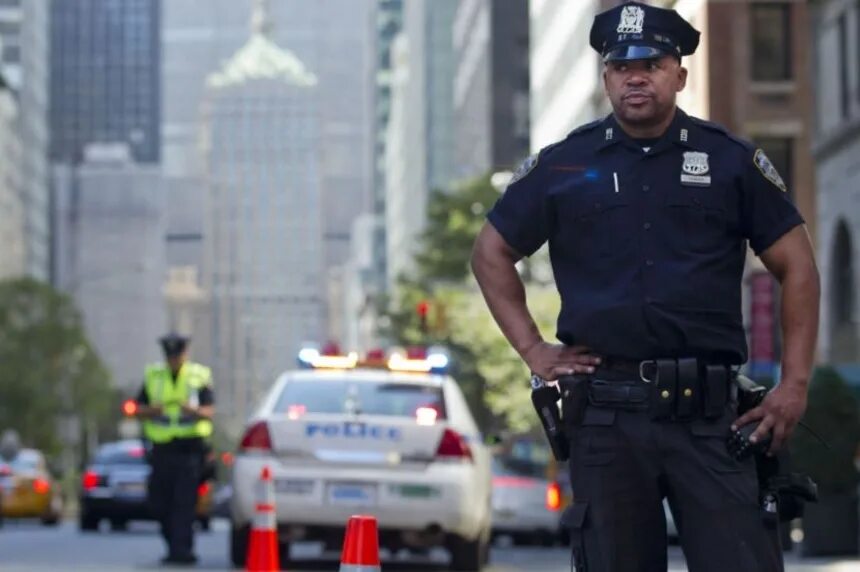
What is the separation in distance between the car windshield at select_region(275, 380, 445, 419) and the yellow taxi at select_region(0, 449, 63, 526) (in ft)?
80.6

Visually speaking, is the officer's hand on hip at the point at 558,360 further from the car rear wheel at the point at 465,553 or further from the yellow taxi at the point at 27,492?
the yellow taxi at the point at 27,492

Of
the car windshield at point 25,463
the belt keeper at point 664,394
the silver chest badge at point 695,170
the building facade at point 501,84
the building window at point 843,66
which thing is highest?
the building facade at point 501,84

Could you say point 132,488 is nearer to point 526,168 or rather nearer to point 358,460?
point 358,460

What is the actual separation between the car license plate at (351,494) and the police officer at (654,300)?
9.29m

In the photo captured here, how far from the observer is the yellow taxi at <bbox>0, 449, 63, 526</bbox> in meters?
41.2

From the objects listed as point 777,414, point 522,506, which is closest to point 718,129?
point 777,414

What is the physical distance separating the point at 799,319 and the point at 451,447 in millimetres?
9825

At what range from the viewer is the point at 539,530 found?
30125 mm

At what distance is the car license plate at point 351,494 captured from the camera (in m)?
15.9

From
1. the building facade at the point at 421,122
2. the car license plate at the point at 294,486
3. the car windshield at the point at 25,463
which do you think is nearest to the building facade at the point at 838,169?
the car windshield at the point at 25,463

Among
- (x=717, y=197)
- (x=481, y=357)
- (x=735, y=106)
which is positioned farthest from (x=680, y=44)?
(x=481, y=357)

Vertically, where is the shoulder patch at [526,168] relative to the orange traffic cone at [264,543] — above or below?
above

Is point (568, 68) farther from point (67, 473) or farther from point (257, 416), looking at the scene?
point (257, 416)

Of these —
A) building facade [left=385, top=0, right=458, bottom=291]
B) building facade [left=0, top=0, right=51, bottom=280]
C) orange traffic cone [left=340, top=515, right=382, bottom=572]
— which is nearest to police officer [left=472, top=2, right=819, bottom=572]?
orange traffic cone [left=340, top=515, right=382, bottom=572]
